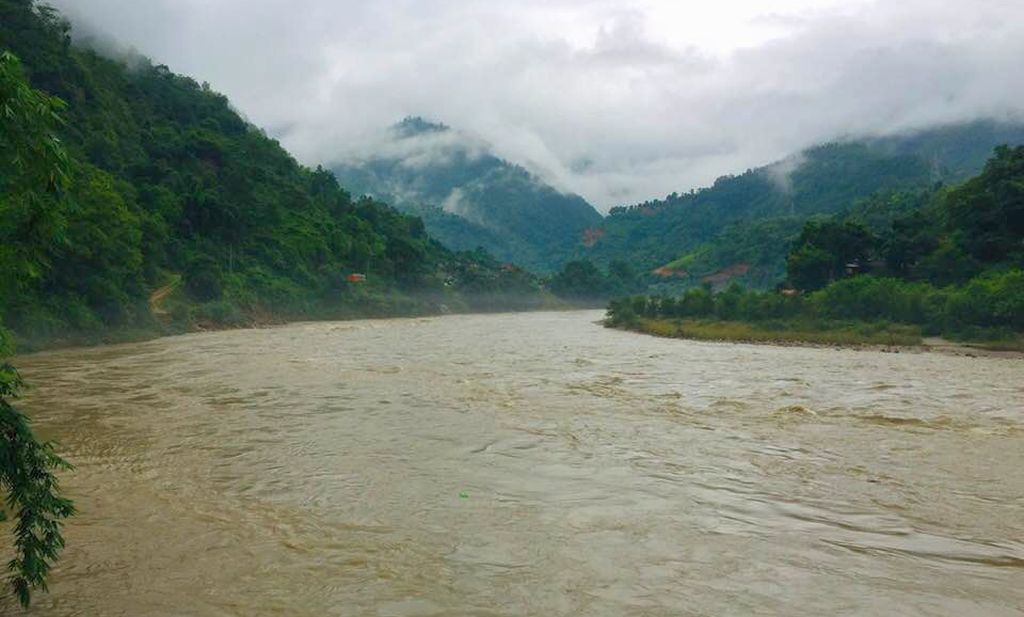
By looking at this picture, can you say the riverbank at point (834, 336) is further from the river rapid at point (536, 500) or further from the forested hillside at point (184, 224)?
the forested hillside at point (184, 224)

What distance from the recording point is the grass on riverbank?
32.4 m

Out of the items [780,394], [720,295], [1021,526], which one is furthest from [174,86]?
[1021,526]

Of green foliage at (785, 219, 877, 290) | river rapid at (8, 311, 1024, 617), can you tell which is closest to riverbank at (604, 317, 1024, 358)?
green foliage at (785, 219, 877, 290)

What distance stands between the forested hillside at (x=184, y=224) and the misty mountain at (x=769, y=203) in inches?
1313

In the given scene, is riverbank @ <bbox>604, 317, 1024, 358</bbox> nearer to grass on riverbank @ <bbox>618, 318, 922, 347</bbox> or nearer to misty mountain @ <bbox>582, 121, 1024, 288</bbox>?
grass on riverbank @ <bbox>618, 318, 922, 347</bbox>

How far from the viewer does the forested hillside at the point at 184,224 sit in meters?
32.0

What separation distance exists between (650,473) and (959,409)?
8501mm

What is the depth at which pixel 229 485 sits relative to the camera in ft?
26.3

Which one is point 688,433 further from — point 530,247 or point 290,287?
point 530,247

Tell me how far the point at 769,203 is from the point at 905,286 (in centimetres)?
10511

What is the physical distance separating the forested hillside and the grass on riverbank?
2762 cm

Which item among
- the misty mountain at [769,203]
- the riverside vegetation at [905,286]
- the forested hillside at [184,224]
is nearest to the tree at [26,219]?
the forested hillside at [184,224]

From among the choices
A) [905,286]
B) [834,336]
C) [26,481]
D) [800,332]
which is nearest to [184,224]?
[800,332]

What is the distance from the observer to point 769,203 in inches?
5413
